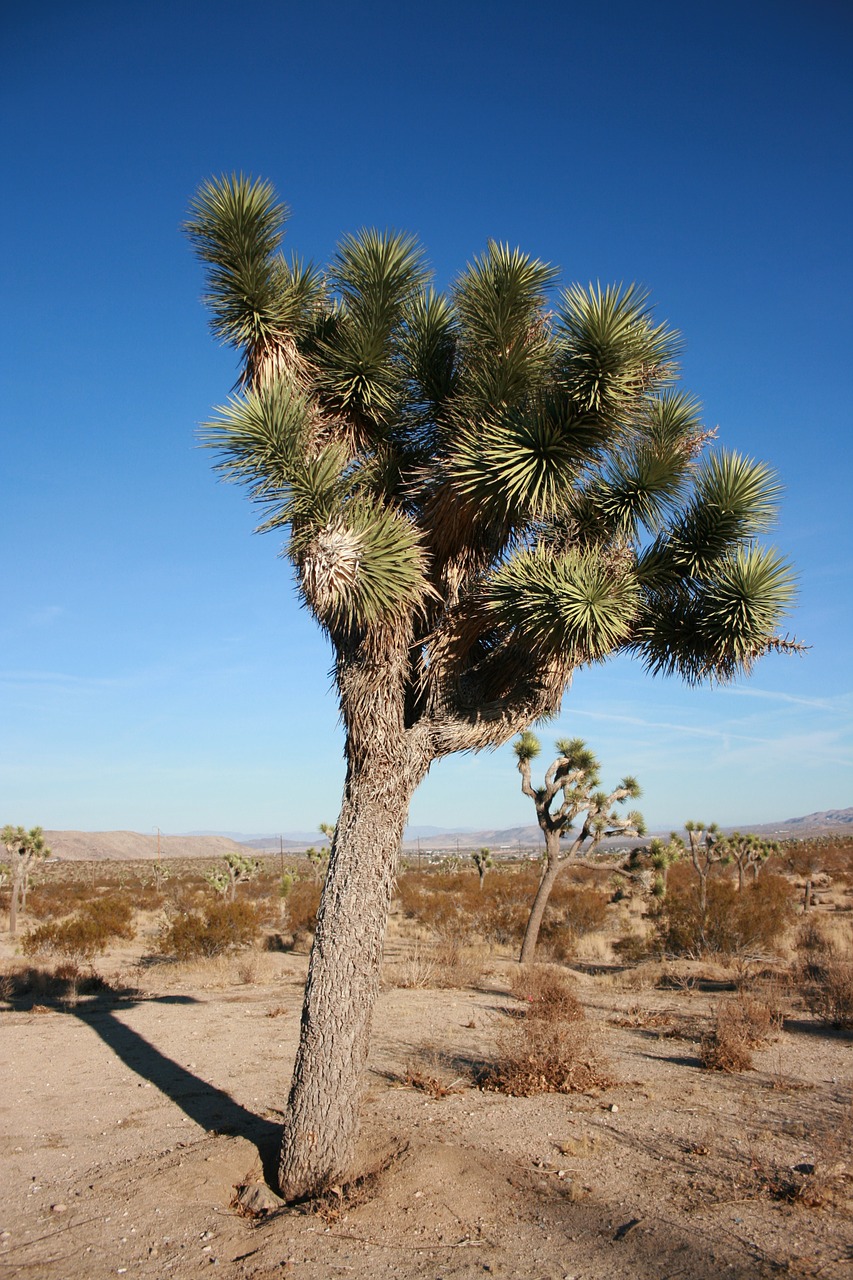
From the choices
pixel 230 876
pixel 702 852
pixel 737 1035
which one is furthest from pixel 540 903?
pixel 702 852

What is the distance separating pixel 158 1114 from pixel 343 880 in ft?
11.0

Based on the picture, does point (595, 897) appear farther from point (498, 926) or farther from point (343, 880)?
point (343, 880)

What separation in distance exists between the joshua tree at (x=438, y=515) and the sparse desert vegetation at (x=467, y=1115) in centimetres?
81

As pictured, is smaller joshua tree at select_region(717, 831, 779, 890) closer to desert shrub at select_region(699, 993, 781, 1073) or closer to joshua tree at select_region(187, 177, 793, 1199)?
desert shrub at select_region(699, 993, 781, 1073)

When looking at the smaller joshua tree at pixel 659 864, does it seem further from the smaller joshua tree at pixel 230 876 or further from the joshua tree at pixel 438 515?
the smaller joshua tree at pixel 230 876

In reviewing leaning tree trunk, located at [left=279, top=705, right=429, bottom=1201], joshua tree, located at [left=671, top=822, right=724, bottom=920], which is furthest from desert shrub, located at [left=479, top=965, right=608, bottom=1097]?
joshua tree, located at [left=671, top=822, right=724, bottom=920]

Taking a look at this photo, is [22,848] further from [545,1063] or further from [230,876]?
[545,1063]

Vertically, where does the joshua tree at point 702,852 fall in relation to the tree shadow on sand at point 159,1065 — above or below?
above

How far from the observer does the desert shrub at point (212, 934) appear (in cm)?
1573

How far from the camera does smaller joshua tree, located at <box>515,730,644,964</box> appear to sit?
14.5m

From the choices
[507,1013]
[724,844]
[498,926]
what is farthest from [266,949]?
[724,844]

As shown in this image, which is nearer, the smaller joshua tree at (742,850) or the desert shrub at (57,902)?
the desert shrub at (57,902)

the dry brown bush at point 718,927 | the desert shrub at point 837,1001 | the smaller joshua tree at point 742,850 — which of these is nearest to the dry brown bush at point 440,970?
the dry brown bush at point 718,927

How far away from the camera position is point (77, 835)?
11650 centimetres
